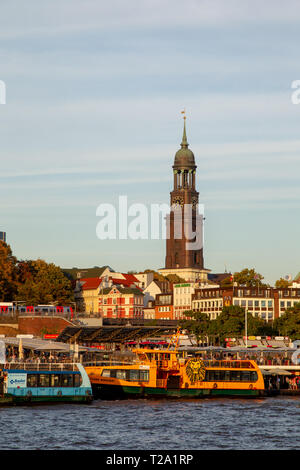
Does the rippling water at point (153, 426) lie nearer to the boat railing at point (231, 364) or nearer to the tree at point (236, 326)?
the boat railing at point (231, 364)

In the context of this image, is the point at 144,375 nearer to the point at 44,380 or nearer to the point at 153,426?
the point at 44,380

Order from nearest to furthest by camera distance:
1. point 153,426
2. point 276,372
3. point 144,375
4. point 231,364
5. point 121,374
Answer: point 153,426
point 121,374
point 144,375
point 231,364
point 276,372

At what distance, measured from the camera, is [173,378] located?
107m

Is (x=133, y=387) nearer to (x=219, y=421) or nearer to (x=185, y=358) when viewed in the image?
(x=185, y=358)

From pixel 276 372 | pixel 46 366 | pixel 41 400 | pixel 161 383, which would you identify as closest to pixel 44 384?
pixel 41 400

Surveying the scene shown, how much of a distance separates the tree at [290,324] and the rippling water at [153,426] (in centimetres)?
8278

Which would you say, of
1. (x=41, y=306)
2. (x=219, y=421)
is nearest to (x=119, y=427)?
(x=219, y=421)

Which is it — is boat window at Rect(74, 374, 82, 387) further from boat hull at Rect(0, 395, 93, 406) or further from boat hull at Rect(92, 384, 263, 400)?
boat hull at Rect(92, 384, 263, 400)

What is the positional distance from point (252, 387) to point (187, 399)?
25.4ft

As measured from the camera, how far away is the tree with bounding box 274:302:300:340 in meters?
184

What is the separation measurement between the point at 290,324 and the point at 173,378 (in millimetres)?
82645

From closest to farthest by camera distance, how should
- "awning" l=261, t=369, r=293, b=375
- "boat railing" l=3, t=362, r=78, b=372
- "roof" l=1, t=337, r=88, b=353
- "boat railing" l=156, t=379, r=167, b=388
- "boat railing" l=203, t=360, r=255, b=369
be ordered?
"boat railing" l=3, t=362, r=78, b=372
"boat railing" l=156, t=379, r=167, b=388
"boat railing" l=203, t=360, r=255, b=369
"awning" l=261, t=369, r=293, b=375
"roof" l=1, t=337, r=88, b=353

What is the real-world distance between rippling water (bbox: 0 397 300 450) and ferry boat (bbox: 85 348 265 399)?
366 cm

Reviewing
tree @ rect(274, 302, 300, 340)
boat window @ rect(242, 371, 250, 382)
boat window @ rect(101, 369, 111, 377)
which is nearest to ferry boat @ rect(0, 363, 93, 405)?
boat window @ rect(101, 369, 111, 377)
